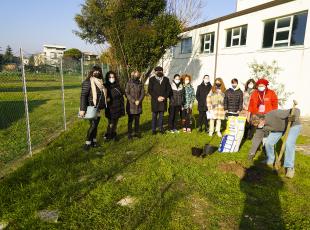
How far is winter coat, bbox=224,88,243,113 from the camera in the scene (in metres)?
7.30

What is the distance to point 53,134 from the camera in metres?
7.90

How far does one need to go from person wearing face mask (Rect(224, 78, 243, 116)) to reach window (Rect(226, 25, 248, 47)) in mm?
9628

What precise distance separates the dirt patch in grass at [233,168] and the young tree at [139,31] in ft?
38.2

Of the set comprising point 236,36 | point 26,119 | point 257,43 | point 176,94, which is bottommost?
point 26,119

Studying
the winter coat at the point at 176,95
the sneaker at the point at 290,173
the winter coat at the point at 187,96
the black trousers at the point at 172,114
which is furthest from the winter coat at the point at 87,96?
the sneaker at the point at 290,173

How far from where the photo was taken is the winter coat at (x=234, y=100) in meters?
7.30

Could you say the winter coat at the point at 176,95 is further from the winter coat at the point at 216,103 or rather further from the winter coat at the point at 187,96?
the winter coat at the point at 216,103

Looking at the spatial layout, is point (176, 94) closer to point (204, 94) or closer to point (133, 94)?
point (204, 94)

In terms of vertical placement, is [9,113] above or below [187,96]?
below

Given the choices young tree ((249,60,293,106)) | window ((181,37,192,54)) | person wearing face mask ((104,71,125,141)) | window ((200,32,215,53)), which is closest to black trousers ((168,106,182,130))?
person wearing face mask ((104,71,125,141))

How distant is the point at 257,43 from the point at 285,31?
1.80 meters

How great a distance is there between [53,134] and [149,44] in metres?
9.67

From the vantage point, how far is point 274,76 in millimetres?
12797

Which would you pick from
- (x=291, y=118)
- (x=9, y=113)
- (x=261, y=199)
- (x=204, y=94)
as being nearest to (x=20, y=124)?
(x=9, y=113)
